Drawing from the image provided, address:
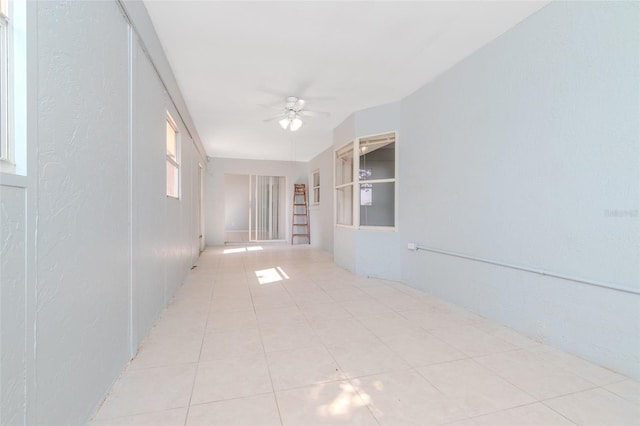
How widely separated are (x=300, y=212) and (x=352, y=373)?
285 inches

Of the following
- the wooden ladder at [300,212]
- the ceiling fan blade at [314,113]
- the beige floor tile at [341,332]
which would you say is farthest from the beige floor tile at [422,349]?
the wooden ladder at [300,212]

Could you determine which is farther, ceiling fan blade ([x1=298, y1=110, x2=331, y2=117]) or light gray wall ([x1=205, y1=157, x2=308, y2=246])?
light gray wall ([x1=205, y1=157, x2=308, y2=246])

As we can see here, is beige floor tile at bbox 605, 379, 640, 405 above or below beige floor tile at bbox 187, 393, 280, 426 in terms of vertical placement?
below

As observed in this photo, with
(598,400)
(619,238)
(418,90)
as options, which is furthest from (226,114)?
(598,400)

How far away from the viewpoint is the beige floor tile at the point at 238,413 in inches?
55.3

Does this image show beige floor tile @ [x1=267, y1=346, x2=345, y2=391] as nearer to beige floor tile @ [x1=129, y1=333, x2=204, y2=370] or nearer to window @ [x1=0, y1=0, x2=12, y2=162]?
beige floor tile @ [x1=129, y1=333, x2=204, y2=370]

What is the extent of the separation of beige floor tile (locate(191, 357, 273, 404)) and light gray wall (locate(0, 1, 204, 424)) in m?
0.50

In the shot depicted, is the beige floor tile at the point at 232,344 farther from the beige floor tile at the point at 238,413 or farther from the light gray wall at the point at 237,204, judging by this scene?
the light gray wall at the point at 237,204

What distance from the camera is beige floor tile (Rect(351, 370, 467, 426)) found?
4.74ft

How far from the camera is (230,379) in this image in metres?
1.76

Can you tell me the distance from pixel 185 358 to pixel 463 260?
8.96 ft

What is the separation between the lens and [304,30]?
2.46m

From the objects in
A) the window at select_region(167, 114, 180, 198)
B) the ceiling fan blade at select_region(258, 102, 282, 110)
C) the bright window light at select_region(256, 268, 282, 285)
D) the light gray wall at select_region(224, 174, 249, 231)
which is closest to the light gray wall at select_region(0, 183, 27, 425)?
the window at select_region(167, 114, 180, 198)

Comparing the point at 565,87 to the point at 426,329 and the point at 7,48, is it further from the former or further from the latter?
the point at 7,48
